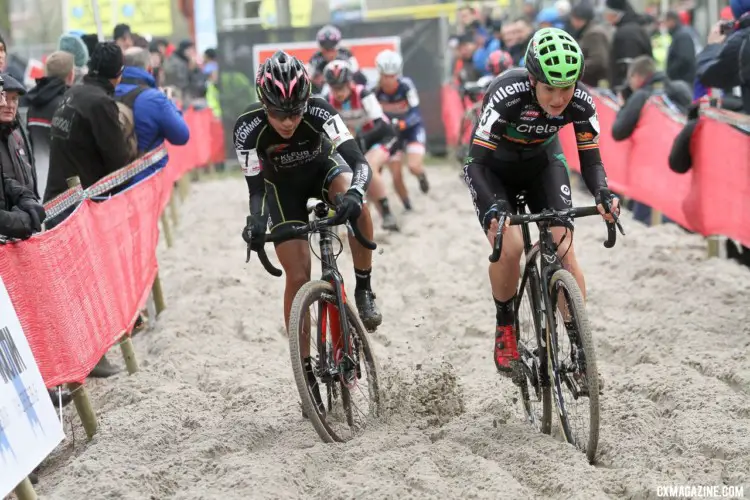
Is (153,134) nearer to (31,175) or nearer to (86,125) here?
(86,125)

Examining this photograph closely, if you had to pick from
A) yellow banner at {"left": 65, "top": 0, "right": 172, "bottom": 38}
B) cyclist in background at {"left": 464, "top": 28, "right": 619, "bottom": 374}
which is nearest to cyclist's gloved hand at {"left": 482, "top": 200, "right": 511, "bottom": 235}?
cyclist in background at {"left": 464, "top": 28, "right": 619, "bottom": 374}

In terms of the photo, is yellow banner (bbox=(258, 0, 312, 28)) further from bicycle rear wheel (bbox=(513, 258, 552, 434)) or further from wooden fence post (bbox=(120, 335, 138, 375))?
bicycle rear wheel (bbox=(513, 258, 552, 434))

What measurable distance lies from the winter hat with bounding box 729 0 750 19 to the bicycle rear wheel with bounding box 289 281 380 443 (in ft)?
15.4

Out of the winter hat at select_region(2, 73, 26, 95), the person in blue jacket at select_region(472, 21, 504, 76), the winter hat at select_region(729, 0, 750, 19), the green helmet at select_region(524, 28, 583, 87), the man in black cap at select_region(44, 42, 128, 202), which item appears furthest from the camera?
the person in blue jacket at select_region(472, 21, 504, 76)

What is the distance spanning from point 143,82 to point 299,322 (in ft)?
15.4

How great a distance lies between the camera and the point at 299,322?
18.8ft

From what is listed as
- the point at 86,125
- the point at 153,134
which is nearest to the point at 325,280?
the point at 86,125

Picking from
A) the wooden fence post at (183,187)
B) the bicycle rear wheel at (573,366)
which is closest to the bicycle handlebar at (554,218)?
the bicycle rear wheel at (573,366)

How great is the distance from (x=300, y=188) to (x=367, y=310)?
0.86 m

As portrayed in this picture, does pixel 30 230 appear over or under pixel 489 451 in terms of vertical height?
over

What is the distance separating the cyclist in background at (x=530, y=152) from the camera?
18.2ft

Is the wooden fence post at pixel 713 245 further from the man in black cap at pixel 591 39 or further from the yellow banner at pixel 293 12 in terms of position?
the yellow banner at pixel 293 12

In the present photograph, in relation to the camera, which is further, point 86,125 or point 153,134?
point 153,134

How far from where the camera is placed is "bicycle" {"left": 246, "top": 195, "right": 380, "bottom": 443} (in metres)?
5.71
